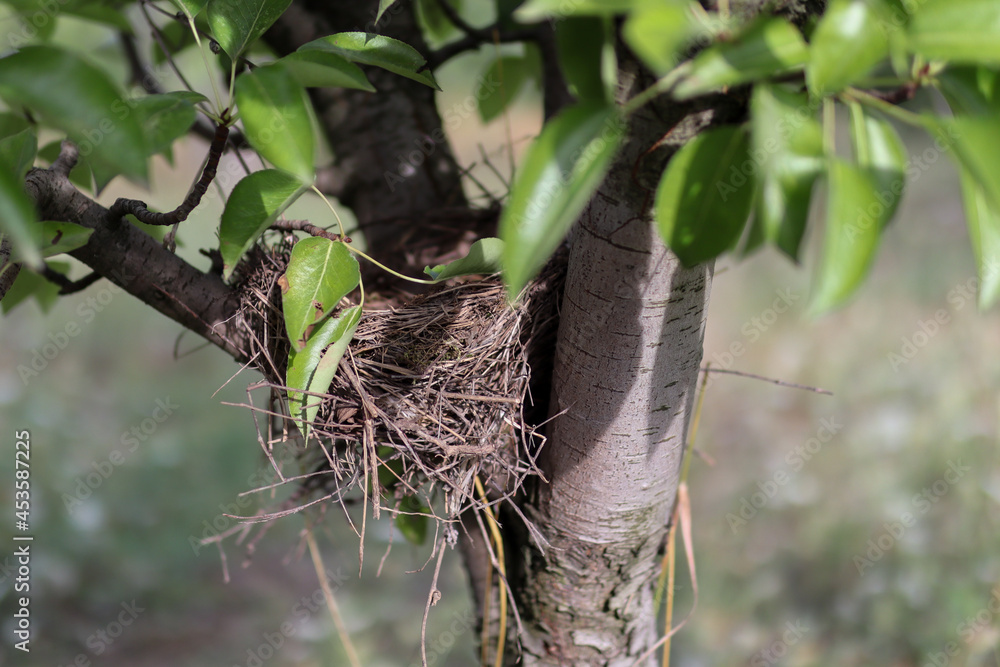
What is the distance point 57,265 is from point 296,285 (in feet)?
1.57

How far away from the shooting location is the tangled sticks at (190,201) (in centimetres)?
45

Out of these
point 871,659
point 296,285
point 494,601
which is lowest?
point 871,659

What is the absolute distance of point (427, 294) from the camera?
2.35 ft

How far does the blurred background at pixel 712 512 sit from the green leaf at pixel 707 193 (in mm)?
1042

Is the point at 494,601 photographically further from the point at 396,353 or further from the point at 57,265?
the point at 57,265

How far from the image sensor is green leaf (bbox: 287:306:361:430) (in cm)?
53

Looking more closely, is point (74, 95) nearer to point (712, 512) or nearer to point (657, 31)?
point (657, 31)

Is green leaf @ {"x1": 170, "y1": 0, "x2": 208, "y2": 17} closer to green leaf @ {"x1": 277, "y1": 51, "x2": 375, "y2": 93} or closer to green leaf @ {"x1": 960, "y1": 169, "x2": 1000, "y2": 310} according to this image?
green leaf @ {"x1": 277, "y1": 51, "x2": 375, "y2": 93}

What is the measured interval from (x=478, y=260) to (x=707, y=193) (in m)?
0.26

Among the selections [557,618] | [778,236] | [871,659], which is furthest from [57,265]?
[871,659]

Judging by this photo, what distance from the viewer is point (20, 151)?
44cm

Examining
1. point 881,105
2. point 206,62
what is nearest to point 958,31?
point 881,105

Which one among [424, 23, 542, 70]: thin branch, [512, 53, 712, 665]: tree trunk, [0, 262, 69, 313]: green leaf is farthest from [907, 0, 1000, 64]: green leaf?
[0, 262, 69, 313]: green leaf

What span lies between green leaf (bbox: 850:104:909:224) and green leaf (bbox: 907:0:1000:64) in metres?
0.04
